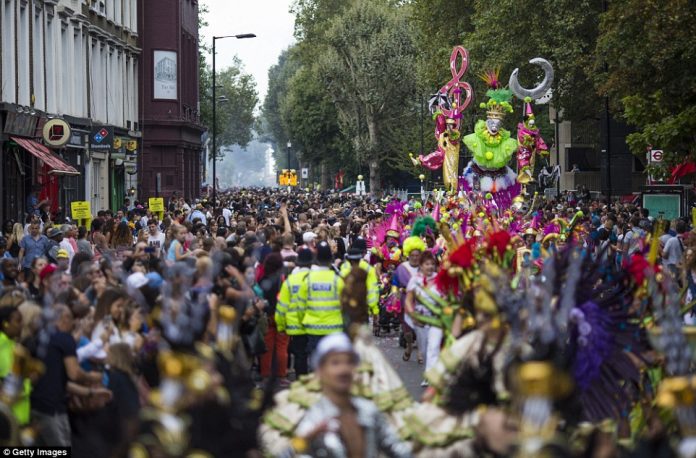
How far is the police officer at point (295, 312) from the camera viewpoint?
50.3 ft

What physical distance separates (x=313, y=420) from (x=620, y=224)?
22.9m

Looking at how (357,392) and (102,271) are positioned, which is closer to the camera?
(357,392)

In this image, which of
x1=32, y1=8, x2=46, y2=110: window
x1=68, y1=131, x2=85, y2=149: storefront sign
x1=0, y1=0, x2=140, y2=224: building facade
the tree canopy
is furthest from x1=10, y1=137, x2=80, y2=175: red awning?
the tree canopy

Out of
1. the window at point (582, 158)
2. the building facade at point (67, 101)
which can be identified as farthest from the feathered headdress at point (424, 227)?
the window at point (582, 158)

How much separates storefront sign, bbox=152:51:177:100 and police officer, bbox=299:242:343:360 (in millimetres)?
45907

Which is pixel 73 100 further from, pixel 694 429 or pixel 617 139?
pixel 694 429

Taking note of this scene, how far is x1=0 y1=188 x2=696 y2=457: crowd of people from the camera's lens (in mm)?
7074

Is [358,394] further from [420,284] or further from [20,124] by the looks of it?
[20,124]

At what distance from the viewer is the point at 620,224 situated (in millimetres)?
29844

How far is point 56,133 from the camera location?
3638 centimetres

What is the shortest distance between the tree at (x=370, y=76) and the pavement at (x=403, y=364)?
56.9 m

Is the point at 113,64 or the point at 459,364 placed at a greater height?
the point at 113,64

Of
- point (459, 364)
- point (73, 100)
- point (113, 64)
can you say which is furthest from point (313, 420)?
point (113, 64)

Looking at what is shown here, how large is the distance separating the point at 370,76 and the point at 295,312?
64544 millimetres
